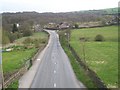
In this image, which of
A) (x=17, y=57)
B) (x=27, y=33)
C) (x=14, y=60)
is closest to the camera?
(x=14, y=60)

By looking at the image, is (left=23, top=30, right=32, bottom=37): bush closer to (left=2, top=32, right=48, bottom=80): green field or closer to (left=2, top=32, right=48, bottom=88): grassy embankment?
(left=2, top=32, right=48, bottom=88): grassy embankment

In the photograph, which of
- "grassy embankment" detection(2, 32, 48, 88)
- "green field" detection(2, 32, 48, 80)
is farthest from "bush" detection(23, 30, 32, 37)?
"green field" detection(2, 32, 48, 80)

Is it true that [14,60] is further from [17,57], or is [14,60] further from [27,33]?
[27,33]

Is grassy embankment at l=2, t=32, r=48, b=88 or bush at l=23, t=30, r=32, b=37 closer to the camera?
grassy embankment at l=2, t=32, r=48, b=88

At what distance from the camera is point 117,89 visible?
88.8ft

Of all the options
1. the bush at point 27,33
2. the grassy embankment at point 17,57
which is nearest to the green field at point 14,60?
the grassy embankment at point 17,57

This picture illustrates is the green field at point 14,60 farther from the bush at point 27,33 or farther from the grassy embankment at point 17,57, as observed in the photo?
the bush at point 27,33

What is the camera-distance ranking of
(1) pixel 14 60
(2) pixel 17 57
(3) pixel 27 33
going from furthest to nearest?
1. (3) pixel 27 33
2. (2) pixel 17 57
3. (1) pixel 14 60

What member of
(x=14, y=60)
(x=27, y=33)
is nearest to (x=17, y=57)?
(x=14, y=60)

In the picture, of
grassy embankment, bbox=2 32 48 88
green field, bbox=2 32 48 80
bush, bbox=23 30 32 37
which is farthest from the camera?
bush, bbox=23 30 32 37

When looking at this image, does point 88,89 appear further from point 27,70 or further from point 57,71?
point 27,70

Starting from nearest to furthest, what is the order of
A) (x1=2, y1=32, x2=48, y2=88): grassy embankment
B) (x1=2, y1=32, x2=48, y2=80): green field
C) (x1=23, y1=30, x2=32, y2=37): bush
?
(x1=2, y1=32, x2=48, y2=80): green field < (x1=2, y1=32, x2=48, y2=88): grassy embankment < (x1=23, y1=30, x2=32, y2=37): bush

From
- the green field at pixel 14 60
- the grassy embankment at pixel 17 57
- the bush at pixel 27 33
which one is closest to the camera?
the green field at pixel 14 60

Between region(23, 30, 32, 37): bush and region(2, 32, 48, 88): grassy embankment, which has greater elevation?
region(23, 30, 32, 37): bush
